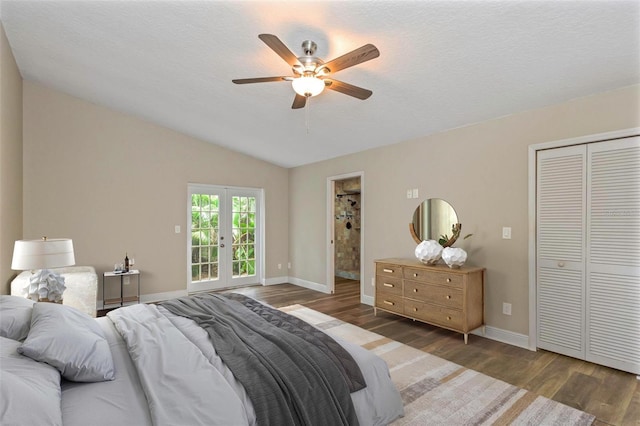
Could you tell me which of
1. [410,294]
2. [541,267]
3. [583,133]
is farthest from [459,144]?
[410,294]

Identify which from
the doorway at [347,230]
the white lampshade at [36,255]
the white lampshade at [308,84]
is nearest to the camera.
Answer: the white lampshade at [308,84]

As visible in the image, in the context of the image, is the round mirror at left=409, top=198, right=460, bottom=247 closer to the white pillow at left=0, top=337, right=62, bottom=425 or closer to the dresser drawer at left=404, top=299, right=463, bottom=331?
the dresser drawer at left=404, top=299, right=463, bottom=331

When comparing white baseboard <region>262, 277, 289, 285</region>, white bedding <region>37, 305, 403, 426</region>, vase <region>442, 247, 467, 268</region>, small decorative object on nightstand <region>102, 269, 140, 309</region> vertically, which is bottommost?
white baseboard <region>262, 277, 289, 285</region>

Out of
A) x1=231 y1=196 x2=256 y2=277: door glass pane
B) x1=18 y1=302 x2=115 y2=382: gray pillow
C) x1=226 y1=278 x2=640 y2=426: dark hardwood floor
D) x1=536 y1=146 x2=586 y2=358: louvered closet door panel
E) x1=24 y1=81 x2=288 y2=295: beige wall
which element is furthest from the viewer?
x1=231 y1=196 x2=256 y2=277: door glass pane

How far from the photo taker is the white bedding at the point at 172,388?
131 centimetres

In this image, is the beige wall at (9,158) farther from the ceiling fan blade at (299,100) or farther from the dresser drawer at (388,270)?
the dresser drawer at (388,270)

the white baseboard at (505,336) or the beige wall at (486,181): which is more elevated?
the beige wall at (486,181)

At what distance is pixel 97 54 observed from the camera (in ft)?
10.5

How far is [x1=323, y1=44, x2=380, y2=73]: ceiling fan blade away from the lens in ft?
6.39

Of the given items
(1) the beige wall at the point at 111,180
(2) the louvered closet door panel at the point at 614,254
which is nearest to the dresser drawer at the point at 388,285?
(2) the louvered closet door panel at the point at 614,254

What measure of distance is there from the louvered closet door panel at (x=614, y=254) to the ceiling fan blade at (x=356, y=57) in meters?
2.35


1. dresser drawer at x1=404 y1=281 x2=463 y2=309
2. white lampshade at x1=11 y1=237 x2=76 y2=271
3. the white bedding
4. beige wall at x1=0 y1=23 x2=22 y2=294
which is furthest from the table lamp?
dresser drawer at x1=404 y1=281 x2=463 y2=309

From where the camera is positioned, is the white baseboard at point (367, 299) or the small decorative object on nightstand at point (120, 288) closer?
the small decorative object on nightstand at point (120, 288)

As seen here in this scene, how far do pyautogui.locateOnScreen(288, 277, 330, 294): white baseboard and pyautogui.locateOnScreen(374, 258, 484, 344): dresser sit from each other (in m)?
1.67
